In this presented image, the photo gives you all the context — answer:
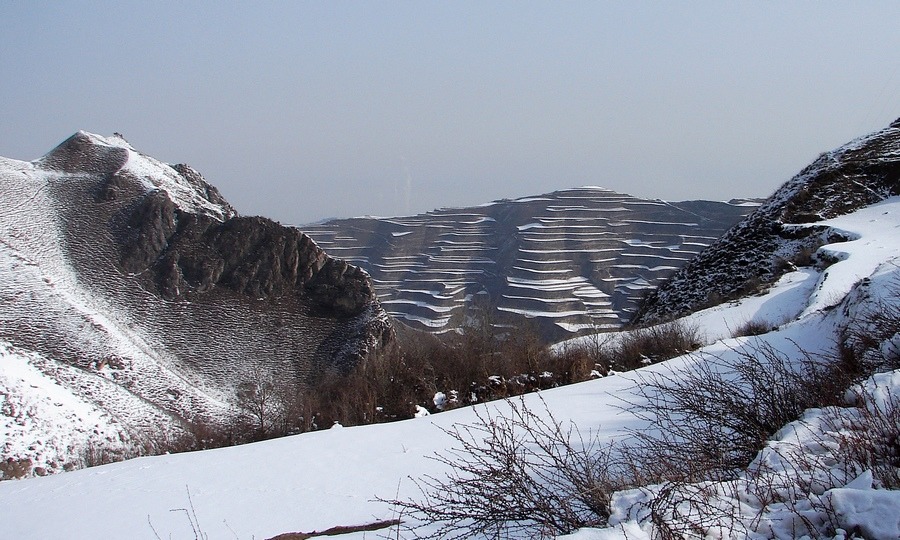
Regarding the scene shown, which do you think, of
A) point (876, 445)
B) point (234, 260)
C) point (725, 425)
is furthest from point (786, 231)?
point (234, 260)

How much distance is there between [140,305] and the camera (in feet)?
154

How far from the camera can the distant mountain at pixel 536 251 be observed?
214 feet

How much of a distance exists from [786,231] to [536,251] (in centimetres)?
5409

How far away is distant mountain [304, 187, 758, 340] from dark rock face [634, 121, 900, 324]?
24.9m

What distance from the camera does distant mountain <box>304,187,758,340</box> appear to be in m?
65.4

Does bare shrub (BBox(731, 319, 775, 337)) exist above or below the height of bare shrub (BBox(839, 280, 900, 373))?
below

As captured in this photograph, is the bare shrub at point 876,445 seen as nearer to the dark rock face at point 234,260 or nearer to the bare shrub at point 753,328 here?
the bare shrub at point 753,328

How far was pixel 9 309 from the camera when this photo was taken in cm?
3828

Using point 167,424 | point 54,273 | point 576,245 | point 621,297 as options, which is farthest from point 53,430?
point 576,245

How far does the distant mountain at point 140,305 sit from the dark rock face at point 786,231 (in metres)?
22.9

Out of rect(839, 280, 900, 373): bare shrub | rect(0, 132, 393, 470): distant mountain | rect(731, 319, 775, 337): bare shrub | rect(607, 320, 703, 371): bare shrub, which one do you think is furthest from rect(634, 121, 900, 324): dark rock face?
rect(0, 132, 393, 470): distant mountain

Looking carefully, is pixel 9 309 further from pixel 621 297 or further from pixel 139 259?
pixel 621 297

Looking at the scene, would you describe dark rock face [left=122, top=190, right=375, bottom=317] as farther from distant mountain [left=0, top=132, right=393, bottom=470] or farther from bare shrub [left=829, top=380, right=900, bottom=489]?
bare shrub [left=829, top=380, right=900, bottom=489]

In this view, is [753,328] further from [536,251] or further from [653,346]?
[536,251]
